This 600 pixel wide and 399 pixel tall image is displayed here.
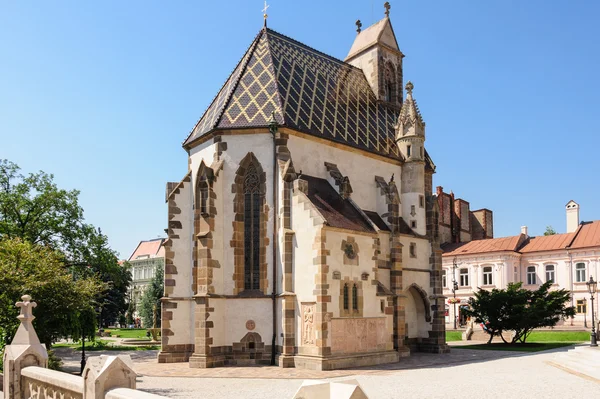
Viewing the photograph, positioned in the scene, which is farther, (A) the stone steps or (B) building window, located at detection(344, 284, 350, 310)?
(B) building window, located at detection(344, 284, 350, 310)

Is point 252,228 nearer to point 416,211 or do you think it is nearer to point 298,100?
point 298,100

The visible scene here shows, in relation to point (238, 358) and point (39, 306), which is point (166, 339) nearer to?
point (238, 358)

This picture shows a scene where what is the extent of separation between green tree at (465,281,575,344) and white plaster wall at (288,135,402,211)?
31.4 ft

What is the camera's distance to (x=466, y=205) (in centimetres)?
6247

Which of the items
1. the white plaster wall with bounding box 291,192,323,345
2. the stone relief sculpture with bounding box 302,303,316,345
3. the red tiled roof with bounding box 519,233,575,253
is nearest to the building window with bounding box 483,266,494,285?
the red tiled roof with bounding box 519,233,575,253

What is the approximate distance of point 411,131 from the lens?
94.3 ft

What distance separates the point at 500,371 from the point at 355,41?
2310 centimetres

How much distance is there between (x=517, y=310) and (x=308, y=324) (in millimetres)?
15288

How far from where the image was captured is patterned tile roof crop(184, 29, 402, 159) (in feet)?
79.4

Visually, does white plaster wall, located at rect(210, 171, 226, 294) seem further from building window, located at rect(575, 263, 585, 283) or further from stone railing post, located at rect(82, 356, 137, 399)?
building window, located at rect(575, 263, 585, 283)

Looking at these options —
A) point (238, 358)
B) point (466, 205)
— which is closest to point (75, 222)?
point (238, 358)

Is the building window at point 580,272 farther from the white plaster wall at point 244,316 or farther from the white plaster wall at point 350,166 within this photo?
the white plaster wall at point 244,316

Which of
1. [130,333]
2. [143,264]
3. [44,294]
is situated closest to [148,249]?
[143,264]

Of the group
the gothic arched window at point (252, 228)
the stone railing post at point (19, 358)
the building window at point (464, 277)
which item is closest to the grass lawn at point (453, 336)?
the building window at point (464, 277)
